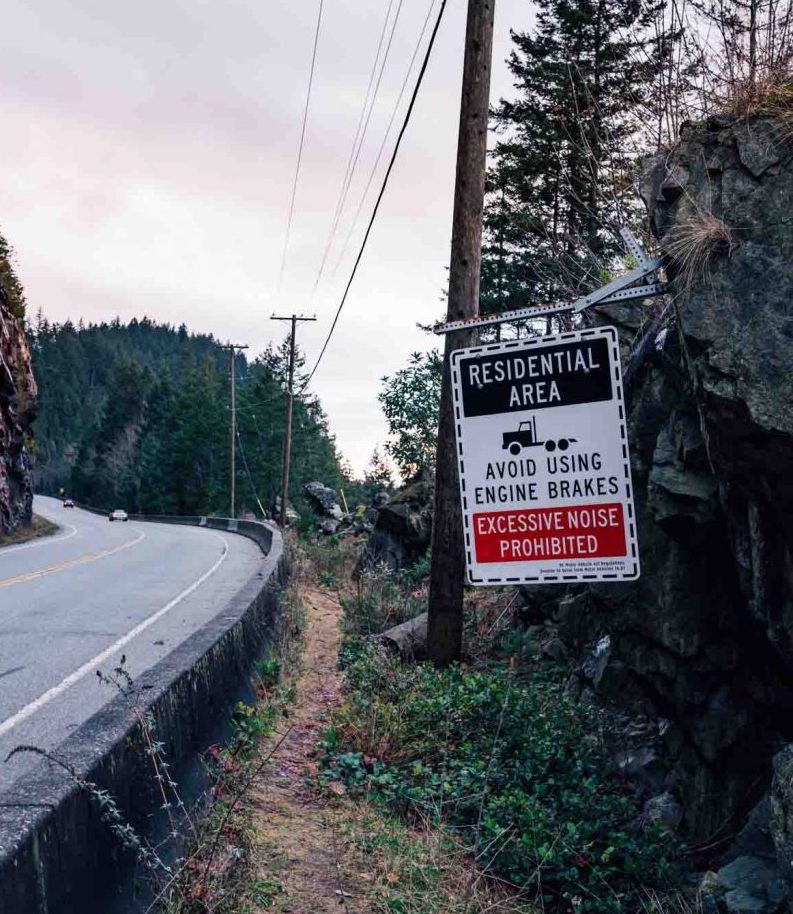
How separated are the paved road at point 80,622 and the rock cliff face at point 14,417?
538 inches

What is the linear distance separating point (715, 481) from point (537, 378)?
2.75m

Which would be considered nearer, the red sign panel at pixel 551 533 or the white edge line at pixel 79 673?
the red sign panel at pixel 551 533

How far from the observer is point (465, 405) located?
329 cm

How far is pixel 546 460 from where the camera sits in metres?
3.15

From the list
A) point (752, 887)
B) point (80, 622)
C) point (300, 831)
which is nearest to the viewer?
point (752, 887)

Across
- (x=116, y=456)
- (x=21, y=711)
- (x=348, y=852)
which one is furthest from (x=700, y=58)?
(x=116, y=456)

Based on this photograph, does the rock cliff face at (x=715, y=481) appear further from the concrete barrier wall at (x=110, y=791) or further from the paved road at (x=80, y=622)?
the paved road at (x=80, y=622)

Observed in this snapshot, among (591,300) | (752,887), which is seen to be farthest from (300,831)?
(591,300)

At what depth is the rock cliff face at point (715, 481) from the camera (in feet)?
15.2

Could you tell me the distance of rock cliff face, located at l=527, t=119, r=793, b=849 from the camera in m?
4.62

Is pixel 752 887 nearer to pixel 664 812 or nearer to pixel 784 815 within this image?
pixel 784 815

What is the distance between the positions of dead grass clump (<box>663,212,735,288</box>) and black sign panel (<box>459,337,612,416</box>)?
1.92 metres

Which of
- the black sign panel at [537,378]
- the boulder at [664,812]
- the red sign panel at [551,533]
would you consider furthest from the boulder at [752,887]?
the black sign panel at [537,378]

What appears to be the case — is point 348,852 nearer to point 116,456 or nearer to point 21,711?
point 21,711
